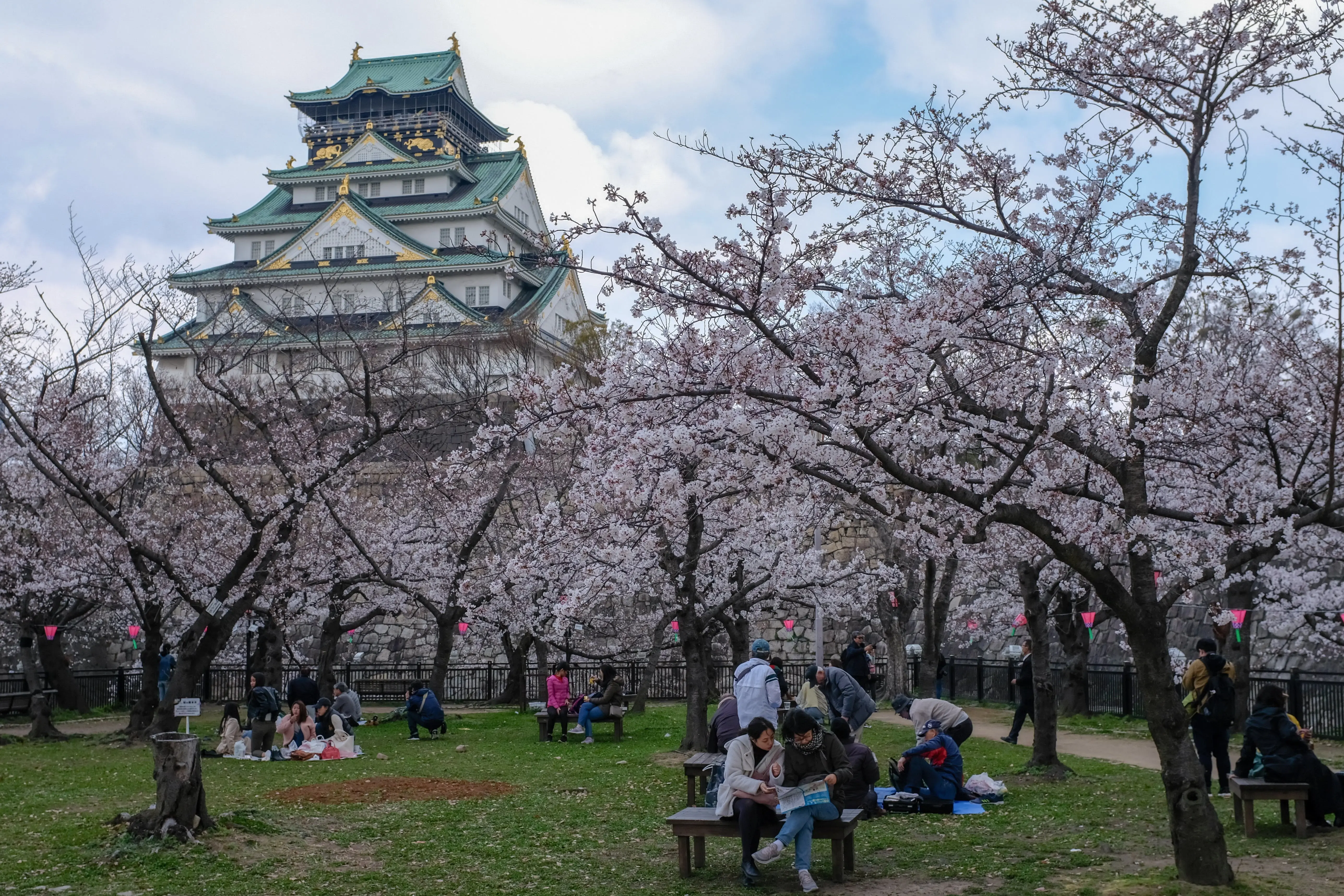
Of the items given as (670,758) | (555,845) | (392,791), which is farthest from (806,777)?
(670,758)

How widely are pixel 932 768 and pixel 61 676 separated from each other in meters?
19.8

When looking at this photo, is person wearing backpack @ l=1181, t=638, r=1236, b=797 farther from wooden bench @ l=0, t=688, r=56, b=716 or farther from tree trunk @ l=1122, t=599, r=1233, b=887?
wooden bench @ l=0, t=688, r=56, b=716

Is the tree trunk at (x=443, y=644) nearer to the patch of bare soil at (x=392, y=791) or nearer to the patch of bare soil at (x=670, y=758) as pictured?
the patch of bare soil at (x=670, y=758)

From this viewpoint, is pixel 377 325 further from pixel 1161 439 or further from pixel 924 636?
pixel 1161 439

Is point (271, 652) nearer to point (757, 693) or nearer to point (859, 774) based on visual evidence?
point (757, 693)

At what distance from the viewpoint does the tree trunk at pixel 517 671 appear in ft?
79.9

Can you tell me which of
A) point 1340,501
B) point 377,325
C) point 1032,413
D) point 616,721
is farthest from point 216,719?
point 1340,501

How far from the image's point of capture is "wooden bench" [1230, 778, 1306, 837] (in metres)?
8.08

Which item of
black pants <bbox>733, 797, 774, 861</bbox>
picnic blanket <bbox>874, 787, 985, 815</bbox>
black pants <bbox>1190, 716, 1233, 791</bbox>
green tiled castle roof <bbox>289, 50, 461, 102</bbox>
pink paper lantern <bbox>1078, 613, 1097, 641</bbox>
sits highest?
green tiled castle roof <bbox>289, 50, 461, 102</bbox>

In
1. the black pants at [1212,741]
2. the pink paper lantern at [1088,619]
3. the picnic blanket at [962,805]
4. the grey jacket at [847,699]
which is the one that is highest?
the pink paper lantern at [1088,619]

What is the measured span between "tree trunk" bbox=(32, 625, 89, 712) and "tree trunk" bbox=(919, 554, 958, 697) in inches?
631

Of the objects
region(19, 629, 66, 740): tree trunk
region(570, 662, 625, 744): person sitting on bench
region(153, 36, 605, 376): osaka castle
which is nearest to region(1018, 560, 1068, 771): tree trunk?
region(570, 662, 625, 744): person sitting on bench

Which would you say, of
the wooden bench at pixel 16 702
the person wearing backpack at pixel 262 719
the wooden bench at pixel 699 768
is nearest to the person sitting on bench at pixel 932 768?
the wooden bench at pixel 699 768

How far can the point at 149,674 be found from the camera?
18.4 meters
